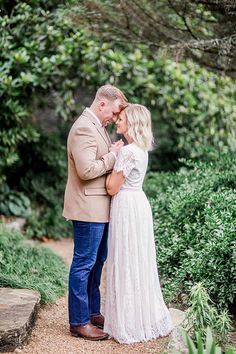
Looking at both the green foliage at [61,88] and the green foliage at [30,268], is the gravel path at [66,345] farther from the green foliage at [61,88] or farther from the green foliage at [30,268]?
the green foliage at [61,88]

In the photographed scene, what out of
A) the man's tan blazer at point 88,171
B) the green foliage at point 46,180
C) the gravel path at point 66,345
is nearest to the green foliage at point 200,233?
the gravel path at point 66,345

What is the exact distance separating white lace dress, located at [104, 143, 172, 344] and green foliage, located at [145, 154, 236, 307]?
51 cm

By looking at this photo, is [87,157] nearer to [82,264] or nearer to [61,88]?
[82,264]

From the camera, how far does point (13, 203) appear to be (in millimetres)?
9125

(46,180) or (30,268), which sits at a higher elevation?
(30,268)

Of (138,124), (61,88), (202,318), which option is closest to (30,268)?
(138,124)

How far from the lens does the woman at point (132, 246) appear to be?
4.68 m

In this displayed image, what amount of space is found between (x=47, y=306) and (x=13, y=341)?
1297mm

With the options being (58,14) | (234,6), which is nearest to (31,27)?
(58,14)

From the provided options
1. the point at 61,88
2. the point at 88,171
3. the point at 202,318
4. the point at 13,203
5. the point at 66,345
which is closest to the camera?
the point at 202,318

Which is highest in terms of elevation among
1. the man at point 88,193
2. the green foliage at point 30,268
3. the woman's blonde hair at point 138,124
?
the woman's blonde hair at point 138,124

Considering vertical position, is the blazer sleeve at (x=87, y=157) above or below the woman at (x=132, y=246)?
above

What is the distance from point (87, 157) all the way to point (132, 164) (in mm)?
349

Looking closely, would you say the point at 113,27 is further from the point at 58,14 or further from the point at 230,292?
the point at 230,292
